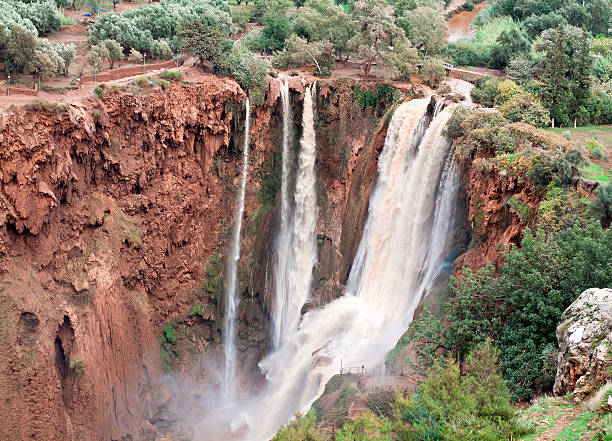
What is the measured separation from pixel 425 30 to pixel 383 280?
69.6ft

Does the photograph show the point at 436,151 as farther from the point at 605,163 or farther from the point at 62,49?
the point at 62,49

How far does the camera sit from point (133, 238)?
32.0m

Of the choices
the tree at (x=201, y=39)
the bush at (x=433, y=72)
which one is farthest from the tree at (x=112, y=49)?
the bush at (x=433, y=72)

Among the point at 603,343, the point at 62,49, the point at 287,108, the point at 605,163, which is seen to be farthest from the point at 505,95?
the point at 62,49

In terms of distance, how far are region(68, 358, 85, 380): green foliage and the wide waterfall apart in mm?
12780

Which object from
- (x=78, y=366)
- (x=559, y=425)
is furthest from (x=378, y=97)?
(x=559, y=425)

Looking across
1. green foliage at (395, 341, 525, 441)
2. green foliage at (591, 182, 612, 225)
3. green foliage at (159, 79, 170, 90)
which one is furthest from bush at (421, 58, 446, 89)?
green foliage at (395, 341, 525, 441)

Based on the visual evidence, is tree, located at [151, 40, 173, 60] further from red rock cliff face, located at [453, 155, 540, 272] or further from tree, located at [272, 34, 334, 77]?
red rock cliff face, located at [453, 155, 540, 272]

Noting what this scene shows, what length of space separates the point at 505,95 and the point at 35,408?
94.6 ft

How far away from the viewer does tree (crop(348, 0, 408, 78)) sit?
129 ft

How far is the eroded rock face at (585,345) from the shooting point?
13449mm

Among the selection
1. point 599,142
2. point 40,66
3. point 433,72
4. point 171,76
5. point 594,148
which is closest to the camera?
point 594,148

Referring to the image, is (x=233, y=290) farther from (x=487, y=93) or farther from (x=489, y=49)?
(x=489, y=49)

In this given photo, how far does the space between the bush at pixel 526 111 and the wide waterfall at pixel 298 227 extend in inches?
493
